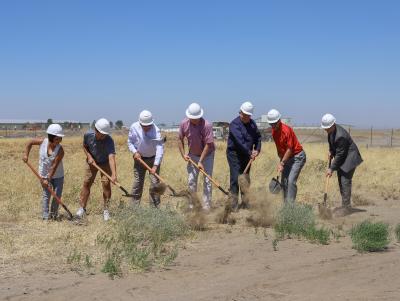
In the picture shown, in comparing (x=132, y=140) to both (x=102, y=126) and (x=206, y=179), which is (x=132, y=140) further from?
(x=206, y=179)

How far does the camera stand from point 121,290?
514cm

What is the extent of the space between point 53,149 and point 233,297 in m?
4.31

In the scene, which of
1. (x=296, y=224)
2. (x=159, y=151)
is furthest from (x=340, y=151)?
(x=159, y=151)

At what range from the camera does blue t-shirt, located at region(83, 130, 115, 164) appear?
8.41 metres

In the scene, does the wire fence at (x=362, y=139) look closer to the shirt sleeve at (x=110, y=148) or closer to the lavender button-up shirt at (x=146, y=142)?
the lavender button-up shirt at (x=146, y=142)

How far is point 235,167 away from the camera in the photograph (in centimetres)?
908

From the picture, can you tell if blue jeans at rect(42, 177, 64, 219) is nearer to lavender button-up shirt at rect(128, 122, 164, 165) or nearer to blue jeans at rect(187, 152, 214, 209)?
lavender button-up shirt at rect(128, 122, 164, 165)

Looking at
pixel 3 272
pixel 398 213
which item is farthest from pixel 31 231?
pixel 398 213

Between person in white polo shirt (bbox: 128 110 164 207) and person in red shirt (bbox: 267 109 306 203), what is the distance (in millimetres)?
1747

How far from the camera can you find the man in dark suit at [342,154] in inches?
359

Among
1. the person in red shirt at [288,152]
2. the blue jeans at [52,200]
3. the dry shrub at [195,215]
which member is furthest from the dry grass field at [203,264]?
the person in red shirt at [288,152]

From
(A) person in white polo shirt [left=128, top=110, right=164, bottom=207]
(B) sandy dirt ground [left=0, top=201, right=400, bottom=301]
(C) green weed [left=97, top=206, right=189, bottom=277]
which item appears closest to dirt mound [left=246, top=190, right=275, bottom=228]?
(B) sandy dirt ground [left=0, top=201, right=400, bottom=301]

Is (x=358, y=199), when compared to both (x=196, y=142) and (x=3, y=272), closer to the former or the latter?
(x=196, y=142)

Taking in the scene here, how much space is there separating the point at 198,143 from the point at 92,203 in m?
2.36
